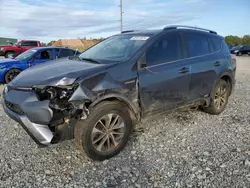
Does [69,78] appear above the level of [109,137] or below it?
above

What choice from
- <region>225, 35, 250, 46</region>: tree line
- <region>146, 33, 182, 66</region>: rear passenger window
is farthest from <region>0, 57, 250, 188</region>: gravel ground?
<region>225, 35, 250, 46</region>: tree line

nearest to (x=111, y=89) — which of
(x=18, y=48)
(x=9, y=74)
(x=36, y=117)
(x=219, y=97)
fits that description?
(x=36, y=117)

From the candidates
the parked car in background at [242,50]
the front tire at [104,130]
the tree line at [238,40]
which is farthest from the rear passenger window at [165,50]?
the tree line at [238,40]

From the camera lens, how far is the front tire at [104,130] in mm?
3104

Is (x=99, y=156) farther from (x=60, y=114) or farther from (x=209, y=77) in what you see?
(x=209, y=77)

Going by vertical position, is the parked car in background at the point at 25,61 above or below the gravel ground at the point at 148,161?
above

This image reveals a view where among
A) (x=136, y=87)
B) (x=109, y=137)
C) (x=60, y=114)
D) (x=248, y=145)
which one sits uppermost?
(x=136, y=87)

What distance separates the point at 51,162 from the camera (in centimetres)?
331

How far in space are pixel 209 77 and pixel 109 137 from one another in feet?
8.13

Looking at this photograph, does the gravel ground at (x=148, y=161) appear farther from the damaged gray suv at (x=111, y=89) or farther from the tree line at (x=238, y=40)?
the tree line at (x=238, y=40)

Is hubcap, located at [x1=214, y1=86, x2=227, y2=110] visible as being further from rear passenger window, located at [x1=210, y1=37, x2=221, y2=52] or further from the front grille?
the front grille

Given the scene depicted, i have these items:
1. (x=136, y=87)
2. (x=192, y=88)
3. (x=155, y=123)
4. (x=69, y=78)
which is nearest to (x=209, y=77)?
(x=192, y=88)

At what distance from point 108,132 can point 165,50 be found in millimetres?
1672

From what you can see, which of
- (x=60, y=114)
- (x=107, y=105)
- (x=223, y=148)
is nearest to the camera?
(x=60, y=114)
